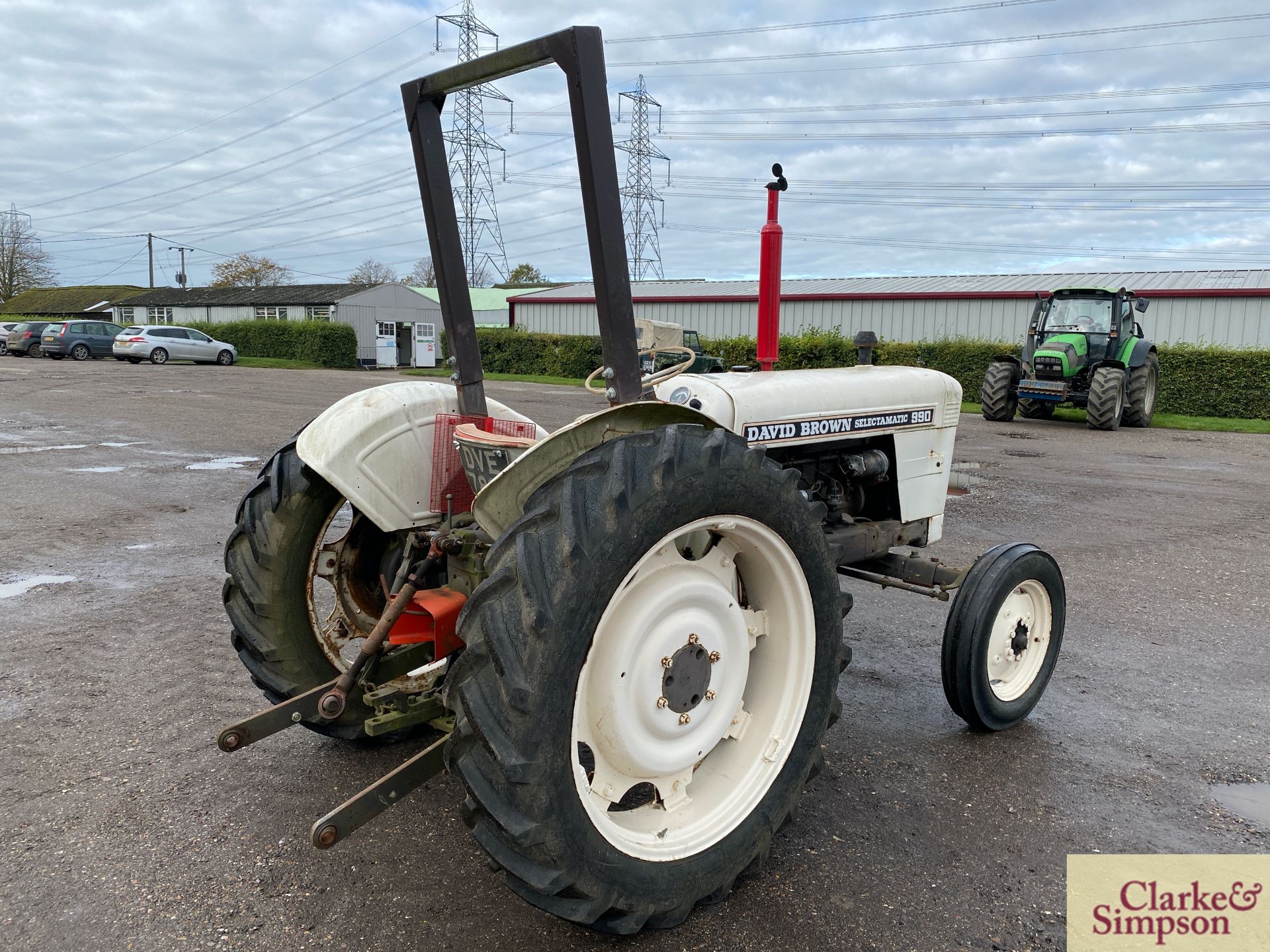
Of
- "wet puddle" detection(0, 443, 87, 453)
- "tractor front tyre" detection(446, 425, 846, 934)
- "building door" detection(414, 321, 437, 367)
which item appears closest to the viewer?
"tractor front tyre" detection(446, 425, 846, 934)

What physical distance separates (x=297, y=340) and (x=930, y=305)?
80.4 ft

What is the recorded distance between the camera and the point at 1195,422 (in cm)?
1881

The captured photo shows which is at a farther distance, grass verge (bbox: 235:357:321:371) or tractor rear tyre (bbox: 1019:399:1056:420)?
grass verge (bbox: 235:357:321:371)

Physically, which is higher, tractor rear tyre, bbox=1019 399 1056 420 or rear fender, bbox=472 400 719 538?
rear fender, bbox=472 400 719 538

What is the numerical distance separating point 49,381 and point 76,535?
1747cm

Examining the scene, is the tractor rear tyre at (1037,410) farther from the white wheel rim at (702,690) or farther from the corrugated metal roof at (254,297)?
the corrugated metal roof at (254,297)

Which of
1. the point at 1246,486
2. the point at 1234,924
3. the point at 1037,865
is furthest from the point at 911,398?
the point at 1246,486

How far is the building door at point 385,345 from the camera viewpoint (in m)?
37.8

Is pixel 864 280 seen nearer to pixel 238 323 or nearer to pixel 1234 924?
pixel 238 323

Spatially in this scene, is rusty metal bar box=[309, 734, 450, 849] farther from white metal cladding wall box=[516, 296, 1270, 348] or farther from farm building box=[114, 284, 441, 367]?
farm building box=[114, 284, 441, 367]

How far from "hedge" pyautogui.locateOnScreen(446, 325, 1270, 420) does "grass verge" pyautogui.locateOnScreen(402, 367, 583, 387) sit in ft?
2.28

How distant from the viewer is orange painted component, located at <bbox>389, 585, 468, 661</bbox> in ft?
8.50

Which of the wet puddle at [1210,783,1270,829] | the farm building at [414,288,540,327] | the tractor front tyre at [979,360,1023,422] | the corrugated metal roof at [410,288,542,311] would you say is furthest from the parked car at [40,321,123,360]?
the wet puddle at [1210,783,1270,829]

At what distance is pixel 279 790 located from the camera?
3061 mm
